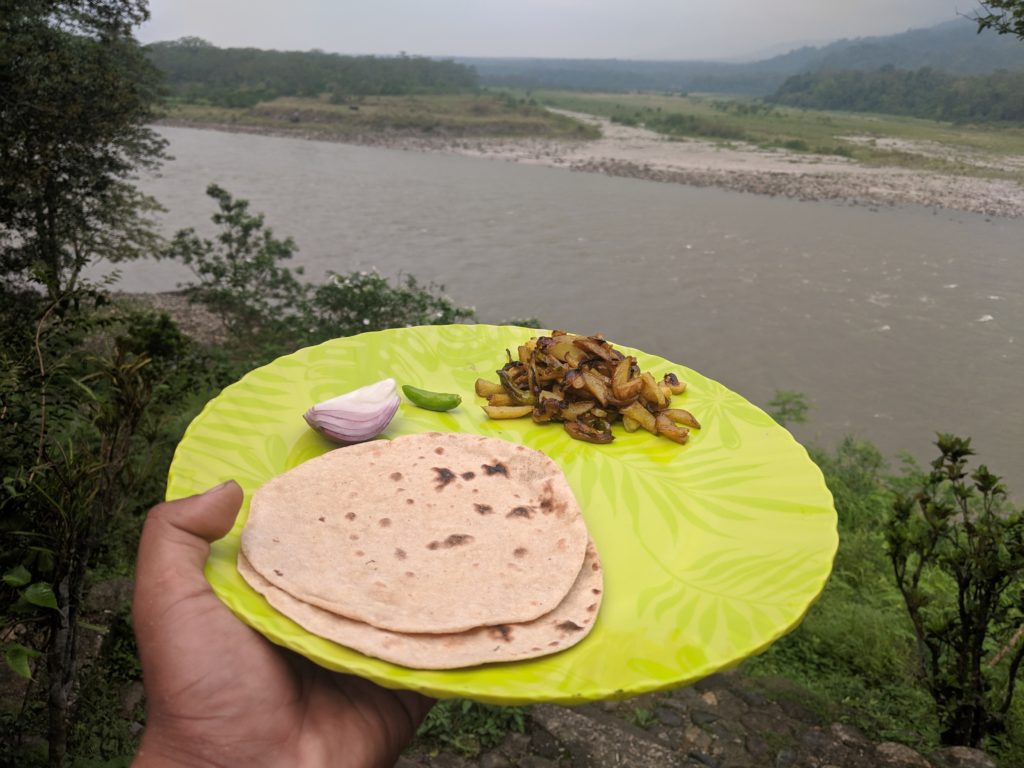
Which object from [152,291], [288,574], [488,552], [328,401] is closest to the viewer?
[288,574]

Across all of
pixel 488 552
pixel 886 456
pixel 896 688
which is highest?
pixel 488 552

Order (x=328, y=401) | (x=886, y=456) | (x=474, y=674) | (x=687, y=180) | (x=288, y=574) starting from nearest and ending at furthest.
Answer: (x=474, y=674)
(x=288, y=574)
(x=328, y=401)
(x=886, y=456)
(x=687, y=180)

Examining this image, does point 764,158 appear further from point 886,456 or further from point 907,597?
point 907,597

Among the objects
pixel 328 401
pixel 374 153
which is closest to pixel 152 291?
pixel 328 401

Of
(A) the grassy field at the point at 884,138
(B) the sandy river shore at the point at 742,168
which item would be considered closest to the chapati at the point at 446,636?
(B) the sandy river shore at the point at 742,168

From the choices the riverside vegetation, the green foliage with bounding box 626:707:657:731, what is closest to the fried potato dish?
the riverside vegetation

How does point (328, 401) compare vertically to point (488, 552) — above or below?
above

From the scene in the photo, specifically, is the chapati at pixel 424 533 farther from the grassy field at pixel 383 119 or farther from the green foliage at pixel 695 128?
the green foliage at pixel 695 128
